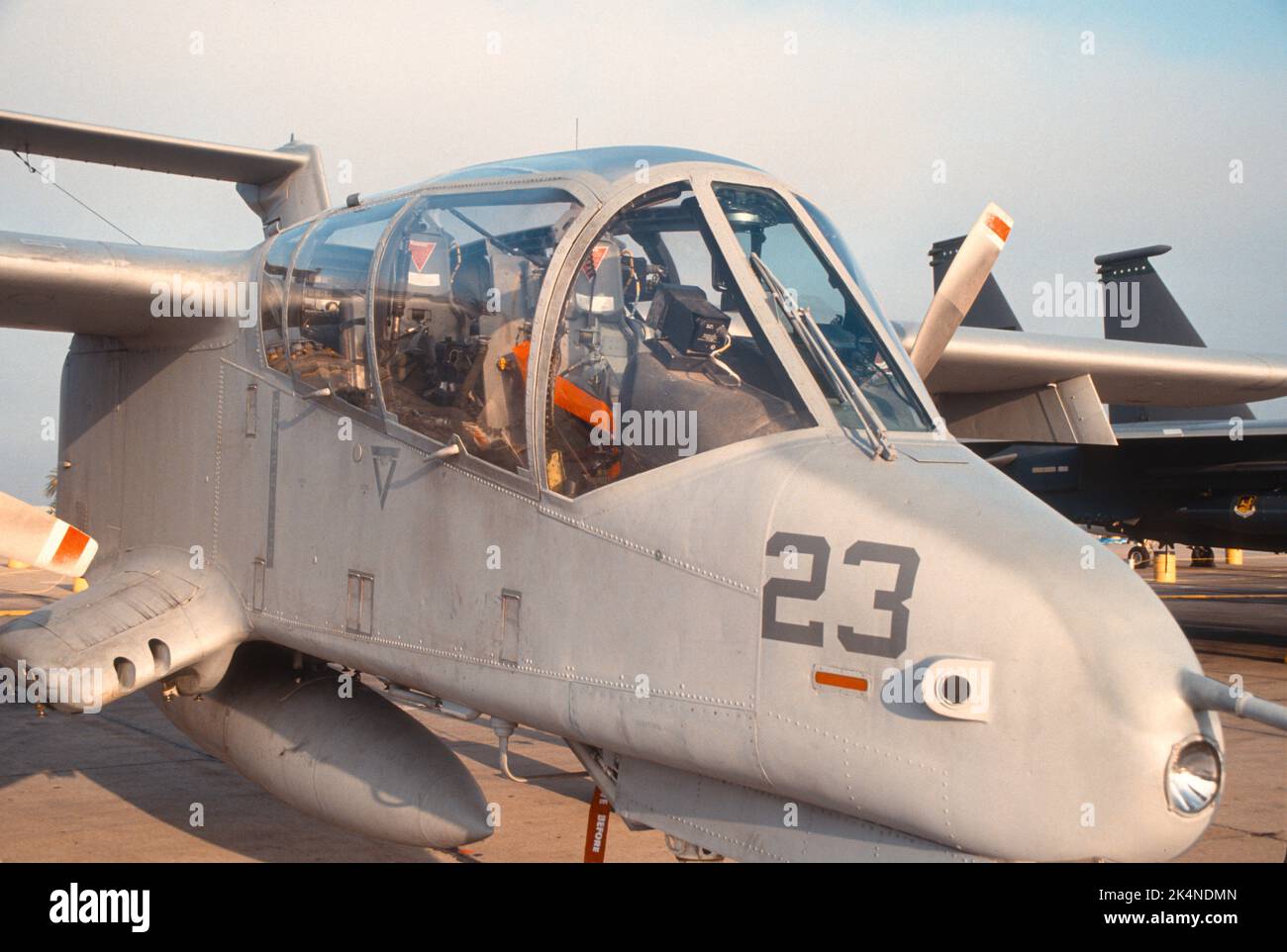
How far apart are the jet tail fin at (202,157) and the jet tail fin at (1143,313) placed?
18448 millimetres

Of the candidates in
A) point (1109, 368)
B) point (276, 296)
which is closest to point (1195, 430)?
point (1109, 368)

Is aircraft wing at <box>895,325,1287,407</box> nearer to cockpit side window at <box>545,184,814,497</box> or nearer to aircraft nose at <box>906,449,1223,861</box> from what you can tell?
cockpit side window at <box>545,184,814,497</box>

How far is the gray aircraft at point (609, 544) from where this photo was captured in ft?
11.5

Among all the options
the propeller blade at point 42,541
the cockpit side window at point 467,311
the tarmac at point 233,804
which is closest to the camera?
the cockpit side window at point 467,311

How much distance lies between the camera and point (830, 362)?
4.41 metres

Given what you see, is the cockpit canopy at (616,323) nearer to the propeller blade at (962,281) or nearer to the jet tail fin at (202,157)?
the propeller blade at (962,281)

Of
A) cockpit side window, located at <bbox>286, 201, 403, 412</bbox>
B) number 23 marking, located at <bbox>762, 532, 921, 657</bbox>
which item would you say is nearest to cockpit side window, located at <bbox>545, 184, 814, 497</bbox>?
number 23 marking, located at <bbox>762, 532, 921, 657</bbox>

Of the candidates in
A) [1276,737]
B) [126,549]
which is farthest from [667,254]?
[1276,737]

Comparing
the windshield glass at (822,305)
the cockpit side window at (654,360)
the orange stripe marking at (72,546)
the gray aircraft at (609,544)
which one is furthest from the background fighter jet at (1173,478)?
the orange stripe marking at (72,546)

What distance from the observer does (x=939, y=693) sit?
11.5 feet

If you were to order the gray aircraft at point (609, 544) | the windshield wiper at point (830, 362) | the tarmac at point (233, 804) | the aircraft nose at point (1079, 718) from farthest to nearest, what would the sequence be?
1. the tarmac at point (233, 804)
2. the windshield wiper at point (830, 362)
3. the gray aircraft at point (609, 544)
4. the aircraft nose at point (1079, 718)

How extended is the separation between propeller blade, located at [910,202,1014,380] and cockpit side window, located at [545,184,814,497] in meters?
1.78
